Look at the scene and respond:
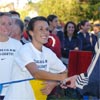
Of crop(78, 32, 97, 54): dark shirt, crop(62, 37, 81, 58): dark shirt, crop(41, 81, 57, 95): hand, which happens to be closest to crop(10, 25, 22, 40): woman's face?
crop(41, 81, 57, 95): hand

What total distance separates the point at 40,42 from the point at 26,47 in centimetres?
20

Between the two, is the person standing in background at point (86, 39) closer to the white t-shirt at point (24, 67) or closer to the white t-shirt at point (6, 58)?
the white t-shirt at point (6, 58)

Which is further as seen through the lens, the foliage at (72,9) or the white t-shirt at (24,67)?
the foliage at (72,9)

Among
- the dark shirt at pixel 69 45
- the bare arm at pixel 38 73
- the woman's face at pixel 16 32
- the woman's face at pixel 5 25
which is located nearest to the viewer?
the bare arm at pixel 38 73

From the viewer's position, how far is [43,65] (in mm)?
4656

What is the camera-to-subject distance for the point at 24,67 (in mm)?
4602

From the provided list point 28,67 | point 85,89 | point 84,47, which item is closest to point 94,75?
point 85,89

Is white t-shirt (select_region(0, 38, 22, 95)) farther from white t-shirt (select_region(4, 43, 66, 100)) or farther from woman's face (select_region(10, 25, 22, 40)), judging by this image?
woman's face (select_region(10, 25, 22, 40))

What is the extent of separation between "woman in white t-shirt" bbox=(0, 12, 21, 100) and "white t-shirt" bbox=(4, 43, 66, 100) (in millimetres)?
349

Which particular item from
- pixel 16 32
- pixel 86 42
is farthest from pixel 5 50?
pixel 86 42

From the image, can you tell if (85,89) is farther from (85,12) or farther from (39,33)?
(85,12)

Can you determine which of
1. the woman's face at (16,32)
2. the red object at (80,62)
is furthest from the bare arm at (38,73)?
the red object at (80,62)

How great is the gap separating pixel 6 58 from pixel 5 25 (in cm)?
51

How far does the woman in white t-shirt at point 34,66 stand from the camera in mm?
4553
